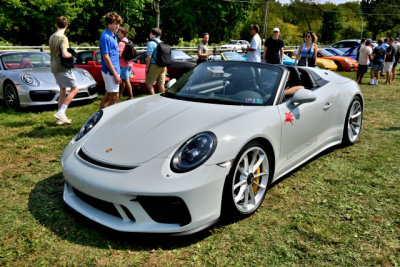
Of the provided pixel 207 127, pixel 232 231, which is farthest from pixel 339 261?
pixel 207 127

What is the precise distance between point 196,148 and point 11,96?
6127 mm

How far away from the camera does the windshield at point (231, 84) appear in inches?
130

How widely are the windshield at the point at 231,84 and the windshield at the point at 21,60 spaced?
529 cm

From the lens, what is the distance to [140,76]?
920 cm

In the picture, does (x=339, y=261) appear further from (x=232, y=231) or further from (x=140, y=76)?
(x=140, y=76)

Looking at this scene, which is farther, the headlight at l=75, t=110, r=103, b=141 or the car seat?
the car seat

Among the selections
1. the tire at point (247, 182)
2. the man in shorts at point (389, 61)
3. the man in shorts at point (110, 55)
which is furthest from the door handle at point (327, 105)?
the man in shorts at point (389, 61)

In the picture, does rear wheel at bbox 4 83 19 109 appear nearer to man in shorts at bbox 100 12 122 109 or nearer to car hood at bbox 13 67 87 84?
car hood at bbox 13 67 87 84

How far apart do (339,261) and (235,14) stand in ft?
167

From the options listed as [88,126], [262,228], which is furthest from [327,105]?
[88,126]

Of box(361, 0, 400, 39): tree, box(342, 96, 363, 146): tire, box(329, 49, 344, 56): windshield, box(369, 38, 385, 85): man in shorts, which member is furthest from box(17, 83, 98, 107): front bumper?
box(361, 0, 400, 39): tree

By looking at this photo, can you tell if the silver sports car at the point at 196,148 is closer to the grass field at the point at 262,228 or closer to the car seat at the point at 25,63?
the grass field at the point at 262,228

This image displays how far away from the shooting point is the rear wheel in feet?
22.7

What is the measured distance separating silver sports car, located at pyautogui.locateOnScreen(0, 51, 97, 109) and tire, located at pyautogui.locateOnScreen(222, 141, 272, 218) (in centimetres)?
544
